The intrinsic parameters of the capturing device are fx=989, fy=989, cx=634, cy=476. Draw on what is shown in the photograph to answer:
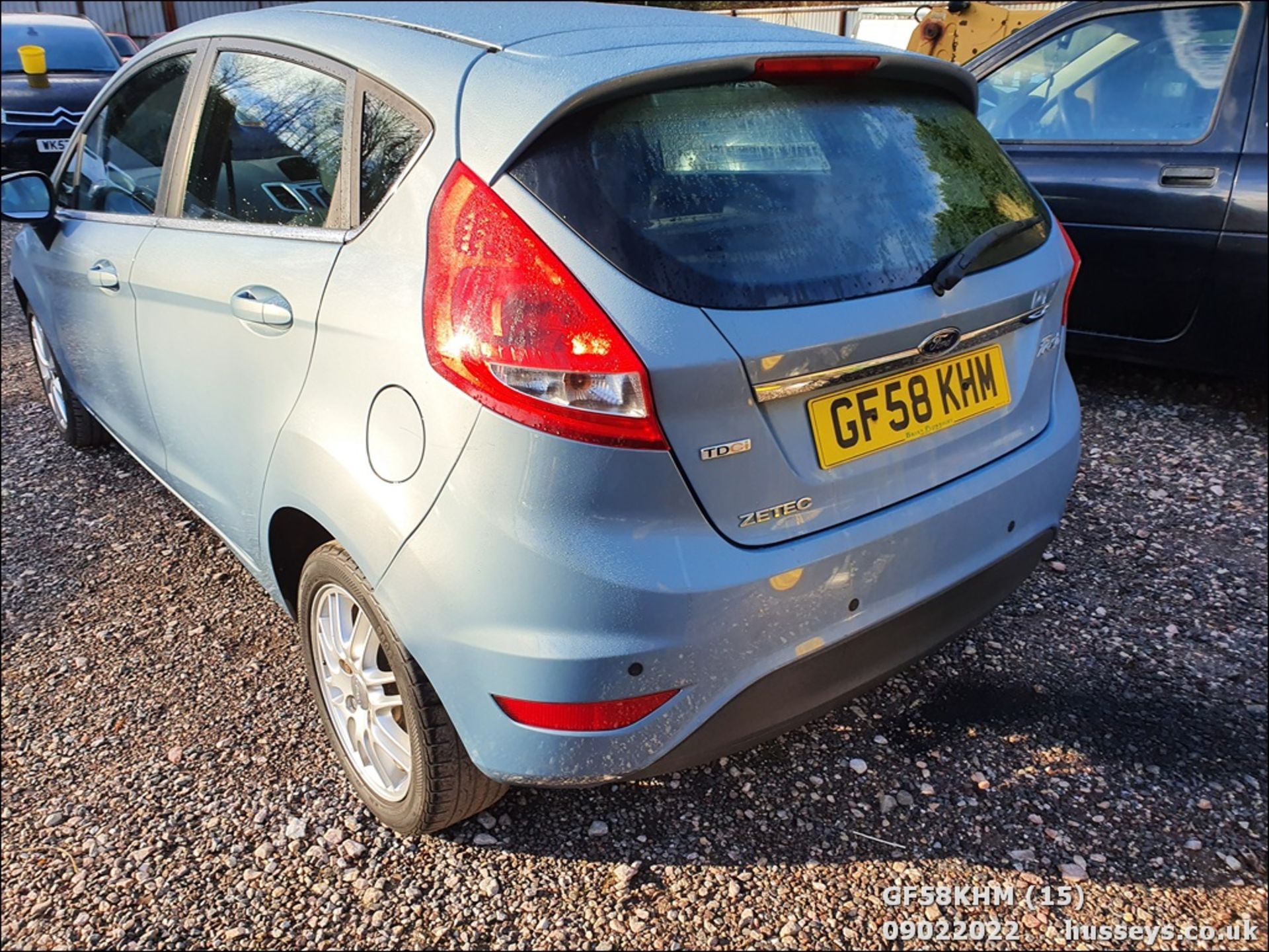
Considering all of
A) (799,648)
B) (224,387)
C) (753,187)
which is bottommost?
(799,648)

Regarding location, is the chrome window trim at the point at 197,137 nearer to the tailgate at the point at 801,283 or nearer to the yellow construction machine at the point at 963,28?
the tailgate at the point at 801,283

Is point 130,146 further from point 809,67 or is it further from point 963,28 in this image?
point 963,28

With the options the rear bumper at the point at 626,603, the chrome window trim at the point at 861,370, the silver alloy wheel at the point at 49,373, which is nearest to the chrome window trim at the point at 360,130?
the rear bumper at the point at 626,603

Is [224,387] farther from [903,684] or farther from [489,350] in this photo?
[903,684]

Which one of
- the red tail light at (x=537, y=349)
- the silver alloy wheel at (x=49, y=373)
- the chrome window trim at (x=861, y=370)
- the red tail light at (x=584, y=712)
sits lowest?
the silver alloy wheel at (x=49, y=373)

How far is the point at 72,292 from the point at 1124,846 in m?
3.41

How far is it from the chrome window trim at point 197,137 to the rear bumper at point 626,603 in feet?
2.25

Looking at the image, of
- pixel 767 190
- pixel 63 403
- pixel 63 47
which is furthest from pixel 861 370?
pixel 63 47

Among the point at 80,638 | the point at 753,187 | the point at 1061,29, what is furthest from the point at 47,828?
the point at 1061,29

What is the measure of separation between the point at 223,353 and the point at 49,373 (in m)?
2.41

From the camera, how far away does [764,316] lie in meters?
1.68

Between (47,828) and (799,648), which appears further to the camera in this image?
(47,828)

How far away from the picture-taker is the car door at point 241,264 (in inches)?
80.2

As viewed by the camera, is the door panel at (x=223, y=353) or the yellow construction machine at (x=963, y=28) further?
the yellow construction machine at (x=963, y=28)
